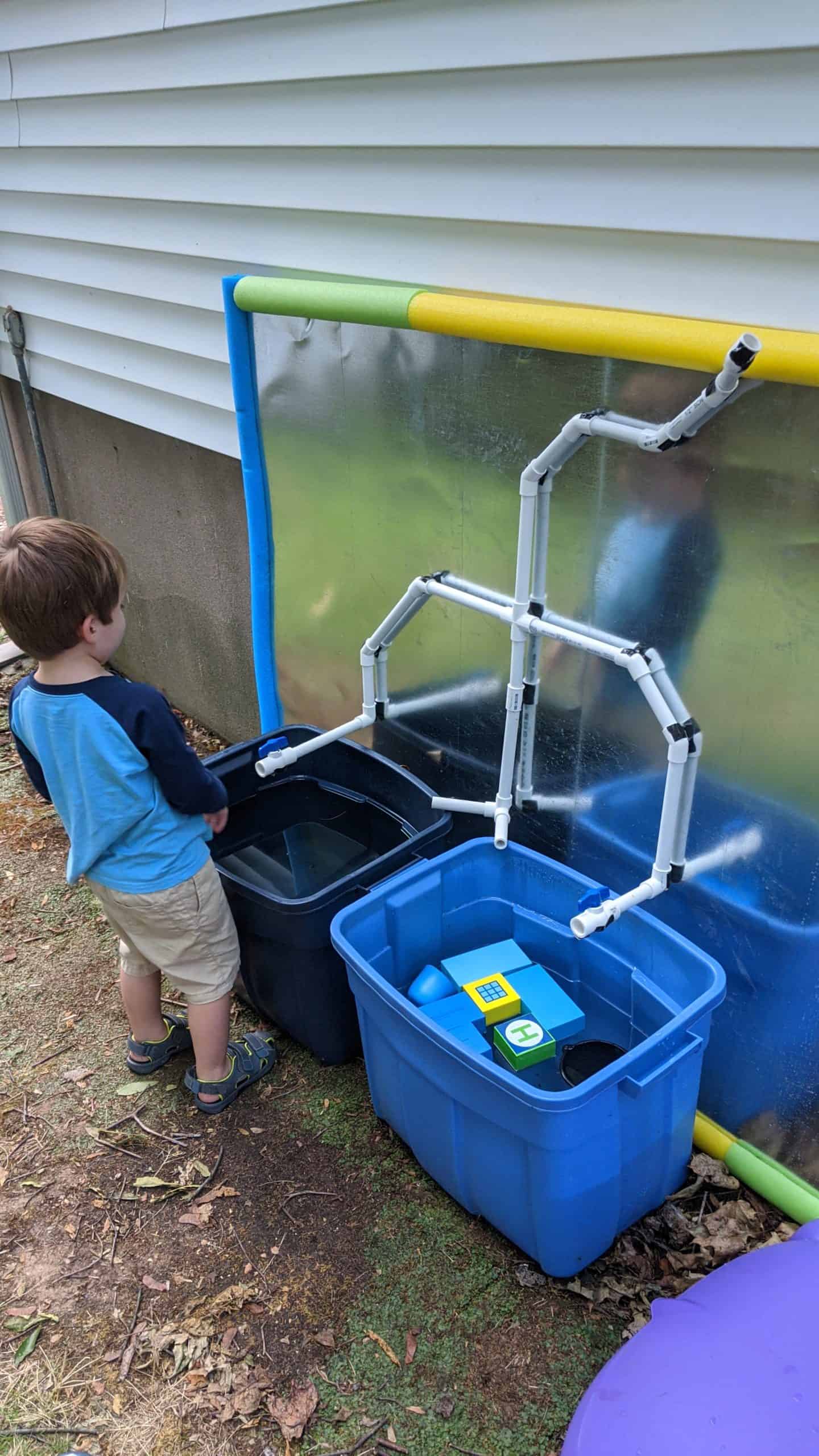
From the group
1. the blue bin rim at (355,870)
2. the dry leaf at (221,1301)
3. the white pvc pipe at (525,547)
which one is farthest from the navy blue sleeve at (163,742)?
the dry leaf at (221,1301)

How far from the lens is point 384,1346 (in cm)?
176

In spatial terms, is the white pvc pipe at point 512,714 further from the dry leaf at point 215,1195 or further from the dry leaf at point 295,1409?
the dry leaf at point 295,1409

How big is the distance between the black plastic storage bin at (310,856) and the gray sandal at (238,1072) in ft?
0.23

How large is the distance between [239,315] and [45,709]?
1.27 metres

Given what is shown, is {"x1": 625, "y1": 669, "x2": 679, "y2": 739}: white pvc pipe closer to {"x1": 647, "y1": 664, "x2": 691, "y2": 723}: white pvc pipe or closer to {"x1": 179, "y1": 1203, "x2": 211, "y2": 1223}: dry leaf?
{"x1": 647, "y1": 664, "x2": 691, "y2": 723}: white pvc pipe

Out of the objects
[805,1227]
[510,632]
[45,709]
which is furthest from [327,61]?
[805,1227]

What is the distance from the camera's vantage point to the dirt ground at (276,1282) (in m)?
1.68

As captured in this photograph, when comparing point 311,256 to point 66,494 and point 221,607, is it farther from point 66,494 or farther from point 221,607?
point 66,494

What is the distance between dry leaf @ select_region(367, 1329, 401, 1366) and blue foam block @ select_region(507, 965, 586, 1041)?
620 millimetres

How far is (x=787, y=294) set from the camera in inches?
58.7

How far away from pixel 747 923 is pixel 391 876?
0.73m

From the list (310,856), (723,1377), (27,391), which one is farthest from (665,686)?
(27,391)

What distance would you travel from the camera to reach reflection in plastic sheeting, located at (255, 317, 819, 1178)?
1.62m

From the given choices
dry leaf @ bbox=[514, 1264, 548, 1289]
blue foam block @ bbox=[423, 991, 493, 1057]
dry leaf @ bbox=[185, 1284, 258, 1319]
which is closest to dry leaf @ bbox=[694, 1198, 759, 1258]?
dry leaf @ bbox=[514, 1264, 548, 1289]
